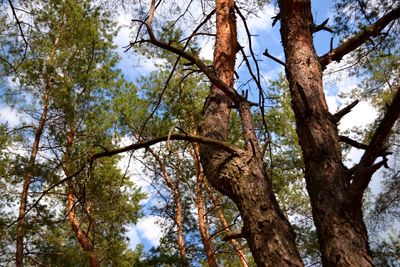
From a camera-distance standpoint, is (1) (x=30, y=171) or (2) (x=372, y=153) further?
(1) (x=30, y=171)

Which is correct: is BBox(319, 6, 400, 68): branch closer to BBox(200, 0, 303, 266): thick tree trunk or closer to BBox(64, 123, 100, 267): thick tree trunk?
BBox(200, 0, 303, 266): thick tree trunk

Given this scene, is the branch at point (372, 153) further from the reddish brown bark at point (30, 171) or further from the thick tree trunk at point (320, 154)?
the reddish brown bark at point (30, 171)

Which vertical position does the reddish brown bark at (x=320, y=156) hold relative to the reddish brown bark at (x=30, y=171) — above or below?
below

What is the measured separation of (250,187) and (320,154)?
36cm

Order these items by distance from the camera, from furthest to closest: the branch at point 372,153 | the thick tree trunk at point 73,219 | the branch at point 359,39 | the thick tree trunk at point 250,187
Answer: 1. the thick tree trunk at point 73,219
2. the branch at point 359,39
3. the thick tree trunk at point 250,187
4. the branch at point 372,153

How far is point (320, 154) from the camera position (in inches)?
79.7

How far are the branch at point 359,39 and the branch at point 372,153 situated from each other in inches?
26.0

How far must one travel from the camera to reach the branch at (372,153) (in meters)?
1.70

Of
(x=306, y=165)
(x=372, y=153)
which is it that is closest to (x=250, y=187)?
(x=306, y=165)

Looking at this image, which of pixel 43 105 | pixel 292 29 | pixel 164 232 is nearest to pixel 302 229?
pixel 164 232

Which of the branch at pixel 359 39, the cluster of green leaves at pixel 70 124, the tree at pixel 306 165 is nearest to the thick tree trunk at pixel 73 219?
the cluster of green leaves at pixel 70 124

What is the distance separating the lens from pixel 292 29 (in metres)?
2.61

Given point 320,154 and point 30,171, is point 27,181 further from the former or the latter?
point 320,154

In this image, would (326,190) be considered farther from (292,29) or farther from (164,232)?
(164,232)
